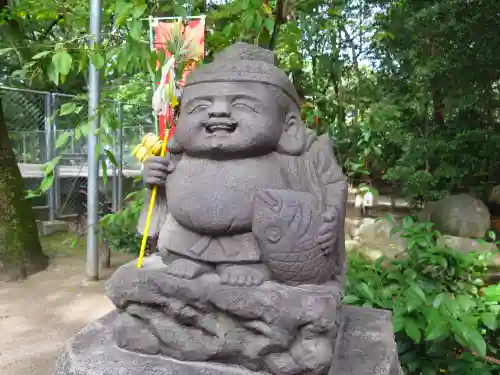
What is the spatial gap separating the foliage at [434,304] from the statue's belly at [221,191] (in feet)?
3.59

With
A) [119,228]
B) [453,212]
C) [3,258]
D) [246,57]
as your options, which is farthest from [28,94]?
[453,212]

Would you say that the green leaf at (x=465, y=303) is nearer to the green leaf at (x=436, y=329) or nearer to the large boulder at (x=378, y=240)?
the green leaf at (x=436, y=329)

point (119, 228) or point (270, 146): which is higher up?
point (270, 146)

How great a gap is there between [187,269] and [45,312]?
8.47 ft

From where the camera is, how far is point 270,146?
180cm

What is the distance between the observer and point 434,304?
2.30 m

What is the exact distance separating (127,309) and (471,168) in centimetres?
599

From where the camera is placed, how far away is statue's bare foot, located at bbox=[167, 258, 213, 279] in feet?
5.67

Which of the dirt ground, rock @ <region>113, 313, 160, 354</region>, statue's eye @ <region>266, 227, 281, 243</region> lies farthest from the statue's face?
the dirt ground

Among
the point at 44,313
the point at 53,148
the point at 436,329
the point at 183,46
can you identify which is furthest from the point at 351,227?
the point at 183,46

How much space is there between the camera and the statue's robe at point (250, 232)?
1751mm

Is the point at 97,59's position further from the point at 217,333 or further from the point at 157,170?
the point at 217,333

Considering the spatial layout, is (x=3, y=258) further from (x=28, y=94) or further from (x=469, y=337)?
(x=469, y=337)

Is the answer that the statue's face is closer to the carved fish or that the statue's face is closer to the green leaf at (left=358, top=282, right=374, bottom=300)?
the carved fish
